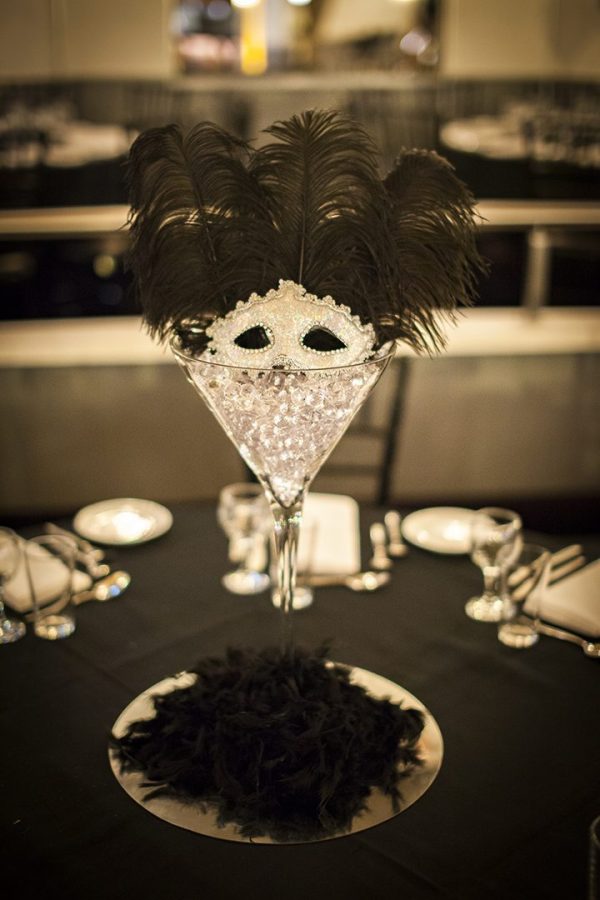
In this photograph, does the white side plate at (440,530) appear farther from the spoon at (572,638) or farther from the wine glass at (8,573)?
the wine glass at (8,573)

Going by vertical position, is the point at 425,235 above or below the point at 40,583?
above

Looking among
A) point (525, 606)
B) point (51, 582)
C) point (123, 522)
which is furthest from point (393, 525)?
point (51, 582)

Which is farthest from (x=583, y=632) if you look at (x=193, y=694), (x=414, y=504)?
(x=414, y=504)

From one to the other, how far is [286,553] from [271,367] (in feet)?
0.81

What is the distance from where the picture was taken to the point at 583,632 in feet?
4.60

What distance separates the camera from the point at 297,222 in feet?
3.71

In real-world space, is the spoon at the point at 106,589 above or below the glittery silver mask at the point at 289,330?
below

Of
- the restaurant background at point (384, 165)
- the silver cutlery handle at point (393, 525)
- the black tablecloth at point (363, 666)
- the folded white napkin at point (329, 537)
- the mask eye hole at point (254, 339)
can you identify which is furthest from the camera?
the restaurant background at point (384, 165)

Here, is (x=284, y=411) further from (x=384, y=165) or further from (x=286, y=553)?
(x=384, y=165)

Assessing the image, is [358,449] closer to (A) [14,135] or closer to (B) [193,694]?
(A) [14,135]

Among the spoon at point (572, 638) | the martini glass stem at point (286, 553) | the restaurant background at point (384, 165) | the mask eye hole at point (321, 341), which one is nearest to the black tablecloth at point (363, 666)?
the spoon at point (572, 638)

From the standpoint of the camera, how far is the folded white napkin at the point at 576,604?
1.40 m

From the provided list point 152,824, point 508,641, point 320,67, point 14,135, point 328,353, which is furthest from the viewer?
point 320,67

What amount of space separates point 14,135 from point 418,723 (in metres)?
3.45
